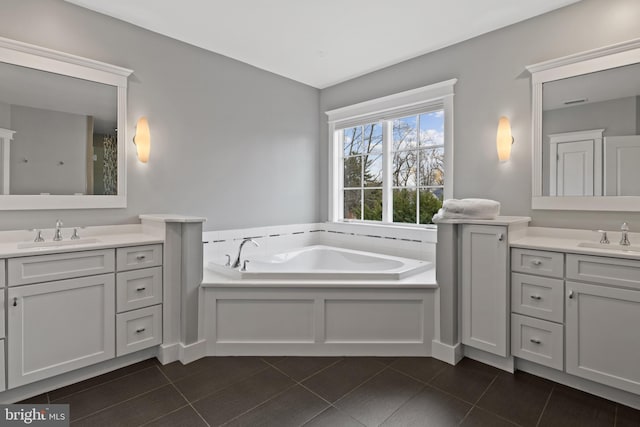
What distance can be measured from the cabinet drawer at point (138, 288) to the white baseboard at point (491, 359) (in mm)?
2245

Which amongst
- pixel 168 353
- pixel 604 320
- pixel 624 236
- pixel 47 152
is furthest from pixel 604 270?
pixel 47 152

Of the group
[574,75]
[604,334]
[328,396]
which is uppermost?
[574,75]

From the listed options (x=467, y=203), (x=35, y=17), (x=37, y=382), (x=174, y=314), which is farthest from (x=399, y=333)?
(x=35, y=17)

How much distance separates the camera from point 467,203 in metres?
2.44

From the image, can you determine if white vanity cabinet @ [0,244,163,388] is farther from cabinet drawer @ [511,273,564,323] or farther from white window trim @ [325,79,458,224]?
cabinet drawer @ [511,273,564,323]

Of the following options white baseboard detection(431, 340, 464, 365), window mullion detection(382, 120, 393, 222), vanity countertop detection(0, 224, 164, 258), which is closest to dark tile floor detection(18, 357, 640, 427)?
white baseboard detection(431, 340, 464, 365)

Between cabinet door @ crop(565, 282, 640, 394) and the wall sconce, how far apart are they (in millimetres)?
3150

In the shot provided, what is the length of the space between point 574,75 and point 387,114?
1.63m

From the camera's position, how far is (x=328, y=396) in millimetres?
2000

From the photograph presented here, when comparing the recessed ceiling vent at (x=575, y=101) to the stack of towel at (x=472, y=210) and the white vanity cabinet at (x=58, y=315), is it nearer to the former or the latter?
the stack of towel at (x=472, y=210)

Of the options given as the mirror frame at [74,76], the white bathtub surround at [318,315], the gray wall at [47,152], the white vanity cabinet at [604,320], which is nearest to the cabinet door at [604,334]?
the white vanity cabinet at [604,320]

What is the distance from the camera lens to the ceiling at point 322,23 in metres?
2.49

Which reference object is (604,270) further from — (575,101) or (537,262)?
(575,101)

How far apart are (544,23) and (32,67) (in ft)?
12.0
